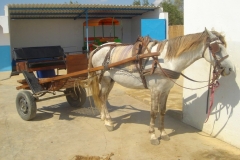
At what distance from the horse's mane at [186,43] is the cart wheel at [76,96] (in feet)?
9.22

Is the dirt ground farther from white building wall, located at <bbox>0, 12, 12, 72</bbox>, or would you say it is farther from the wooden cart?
white building wall, located at <bbox>0, 12, 12, 72</bbox>

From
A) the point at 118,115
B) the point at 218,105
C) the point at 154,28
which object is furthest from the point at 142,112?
the point at 154,28

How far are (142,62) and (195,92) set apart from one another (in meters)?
1.26

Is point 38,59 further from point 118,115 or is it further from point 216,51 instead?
point 216,51

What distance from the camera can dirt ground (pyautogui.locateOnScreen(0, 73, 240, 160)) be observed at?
4.04 meters

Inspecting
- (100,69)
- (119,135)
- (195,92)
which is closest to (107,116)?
(119,135)

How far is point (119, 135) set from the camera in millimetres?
4840

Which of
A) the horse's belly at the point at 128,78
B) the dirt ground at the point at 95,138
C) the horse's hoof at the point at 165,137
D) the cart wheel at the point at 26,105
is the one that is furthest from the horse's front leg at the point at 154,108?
the cart wheel at the point at 26,105

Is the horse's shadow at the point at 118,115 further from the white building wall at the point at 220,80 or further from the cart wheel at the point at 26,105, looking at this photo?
the white building wall at the point at 220,80

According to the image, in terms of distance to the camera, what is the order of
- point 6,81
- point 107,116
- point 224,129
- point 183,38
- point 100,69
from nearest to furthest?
point 183,38 → point 224,129 → point 100,69 → point 107,116 → point 6,81

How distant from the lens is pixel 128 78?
4.58m

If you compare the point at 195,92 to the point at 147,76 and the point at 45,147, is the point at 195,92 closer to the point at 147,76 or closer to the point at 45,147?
the point at 147,76

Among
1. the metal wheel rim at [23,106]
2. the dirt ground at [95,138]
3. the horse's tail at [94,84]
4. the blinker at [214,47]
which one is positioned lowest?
the dirt ground at [95,138]

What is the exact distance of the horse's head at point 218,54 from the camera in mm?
3650
